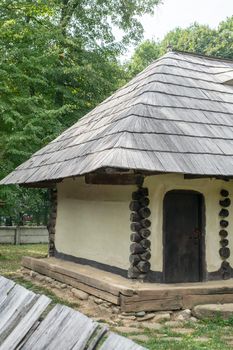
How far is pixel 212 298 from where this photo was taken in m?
6.47

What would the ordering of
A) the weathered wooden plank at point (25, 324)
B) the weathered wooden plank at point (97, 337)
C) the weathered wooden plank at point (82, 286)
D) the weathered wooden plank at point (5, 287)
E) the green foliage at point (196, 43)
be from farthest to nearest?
the green foliage at point (196, 43), the weathered wooden plank at point (82, 286), the weathered wooden plank at point (5, 287), the weathered wooden plank at point (25, 324), the weathered wooden plank at point (97, 337)

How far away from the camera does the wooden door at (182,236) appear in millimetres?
7113

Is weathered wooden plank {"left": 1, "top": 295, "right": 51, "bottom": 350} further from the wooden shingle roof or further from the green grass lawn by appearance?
the wooden shingle roof

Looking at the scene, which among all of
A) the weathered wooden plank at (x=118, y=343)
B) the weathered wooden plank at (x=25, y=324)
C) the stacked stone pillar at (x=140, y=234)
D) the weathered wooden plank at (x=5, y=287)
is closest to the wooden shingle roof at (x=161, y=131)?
the stacked stone pillar at (x=140, y=234)

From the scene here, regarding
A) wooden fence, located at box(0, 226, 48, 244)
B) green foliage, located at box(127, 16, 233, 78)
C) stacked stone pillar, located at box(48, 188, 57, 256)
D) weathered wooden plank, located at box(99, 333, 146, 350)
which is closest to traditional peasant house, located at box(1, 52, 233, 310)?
stacked stone pillar, located at box(48, 188, 57, 256)

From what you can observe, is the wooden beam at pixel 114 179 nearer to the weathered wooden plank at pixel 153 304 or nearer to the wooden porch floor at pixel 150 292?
the wooden porch floor at pixel 150 292

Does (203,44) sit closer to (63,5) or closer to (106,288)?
(63,5)

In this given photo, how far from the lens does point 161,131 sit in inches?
272

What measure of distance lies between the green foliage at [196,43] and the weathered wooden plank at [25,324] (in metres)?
26.7

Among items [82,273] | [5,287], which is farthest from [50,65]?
[5,287]

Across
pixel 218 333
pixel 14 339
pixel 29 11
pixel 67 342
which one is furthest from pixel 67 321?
pixel 29 11

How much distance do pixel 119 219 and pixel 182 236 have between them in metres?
1.08

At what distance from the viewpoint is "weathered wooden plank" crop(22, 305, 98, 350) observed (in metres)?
1.88

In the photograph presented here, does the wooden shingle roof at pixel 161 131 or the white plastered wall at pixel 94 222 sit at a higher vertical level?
the wooden shingle roof at pixel 161 131
